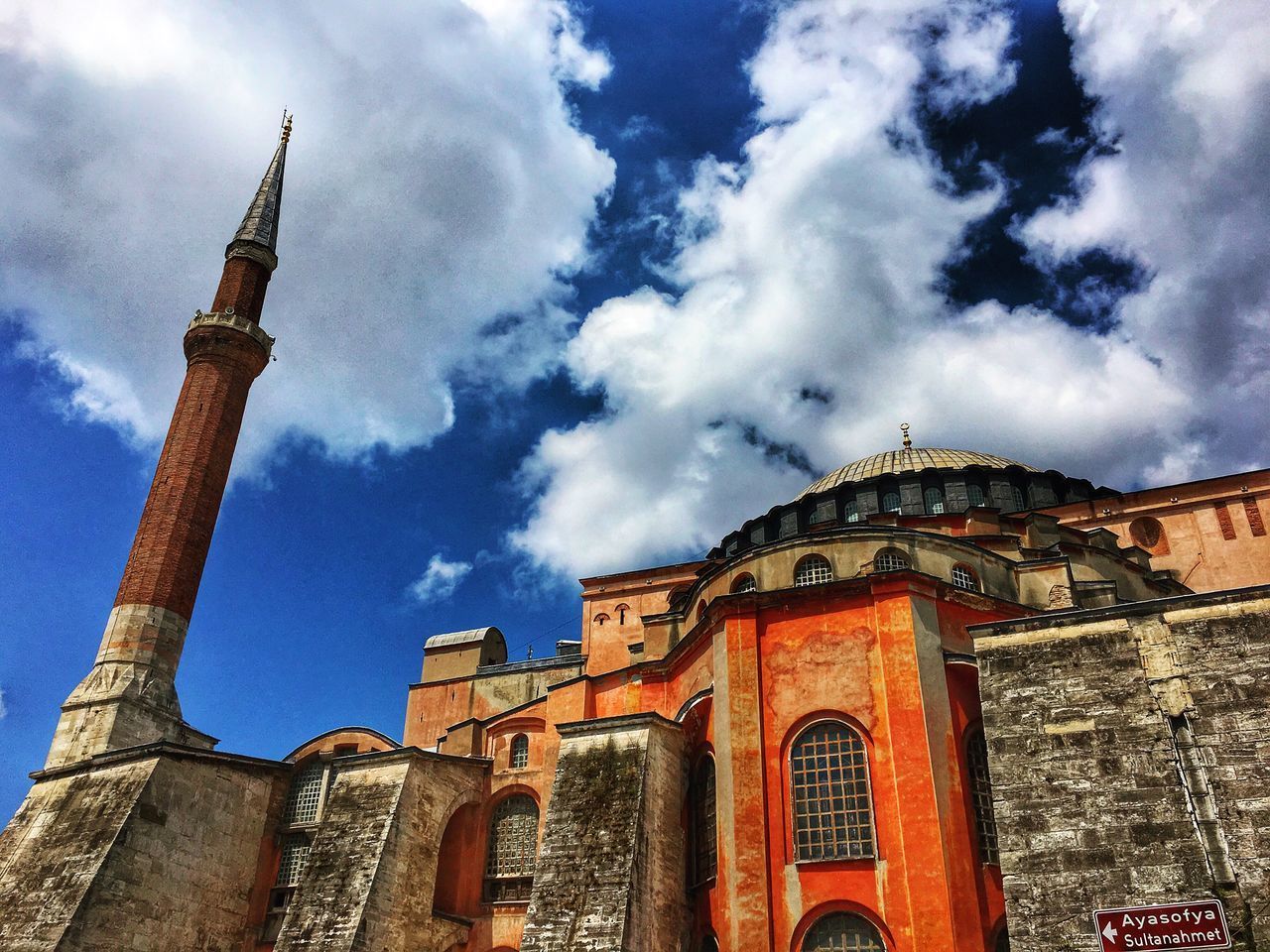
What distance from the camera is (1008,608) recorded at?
1881 centimetres

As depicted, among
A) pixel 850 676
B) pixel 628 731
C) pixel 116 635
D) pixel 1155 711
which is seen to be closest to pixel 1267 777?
pixel 1155 711

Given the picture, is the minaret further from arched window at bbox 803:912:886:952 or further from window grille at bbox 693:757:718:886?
arched window at bbox 803:912:886:952

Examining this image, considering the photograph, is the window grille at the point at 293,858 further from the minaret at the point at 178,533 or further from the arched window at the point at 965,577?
the arched window at the point at 965,577

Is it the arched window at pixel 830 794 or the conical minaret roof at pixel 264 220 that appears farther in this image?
the conical minaret roof at pixel 264 220

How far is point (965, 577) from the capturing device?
19766mm

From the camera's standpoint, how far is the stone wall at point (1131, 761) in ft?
38.6

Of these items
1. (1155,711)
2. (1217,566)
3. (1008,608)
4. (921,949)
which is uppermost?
(1217,566)

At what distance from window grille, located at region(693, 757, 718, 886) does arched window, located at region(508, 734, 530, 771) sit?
17.7 feet

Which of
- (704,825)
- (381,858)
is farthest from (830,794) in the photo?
(381,858)

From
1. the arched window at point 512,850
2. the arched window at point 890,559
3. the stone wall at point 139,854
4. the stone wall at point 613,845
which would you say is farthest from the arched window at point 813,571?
the stone wall at point 139,854

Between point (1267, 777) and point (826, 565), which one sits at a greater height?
point (826, 565)

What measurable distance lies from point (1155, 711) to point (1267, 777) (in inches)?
58.2

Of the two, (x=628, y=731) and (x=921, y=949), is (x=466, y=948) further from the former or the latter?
(x=921, y=949)

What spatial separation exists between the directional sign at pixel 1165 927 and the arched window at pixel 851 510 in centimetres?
1718
